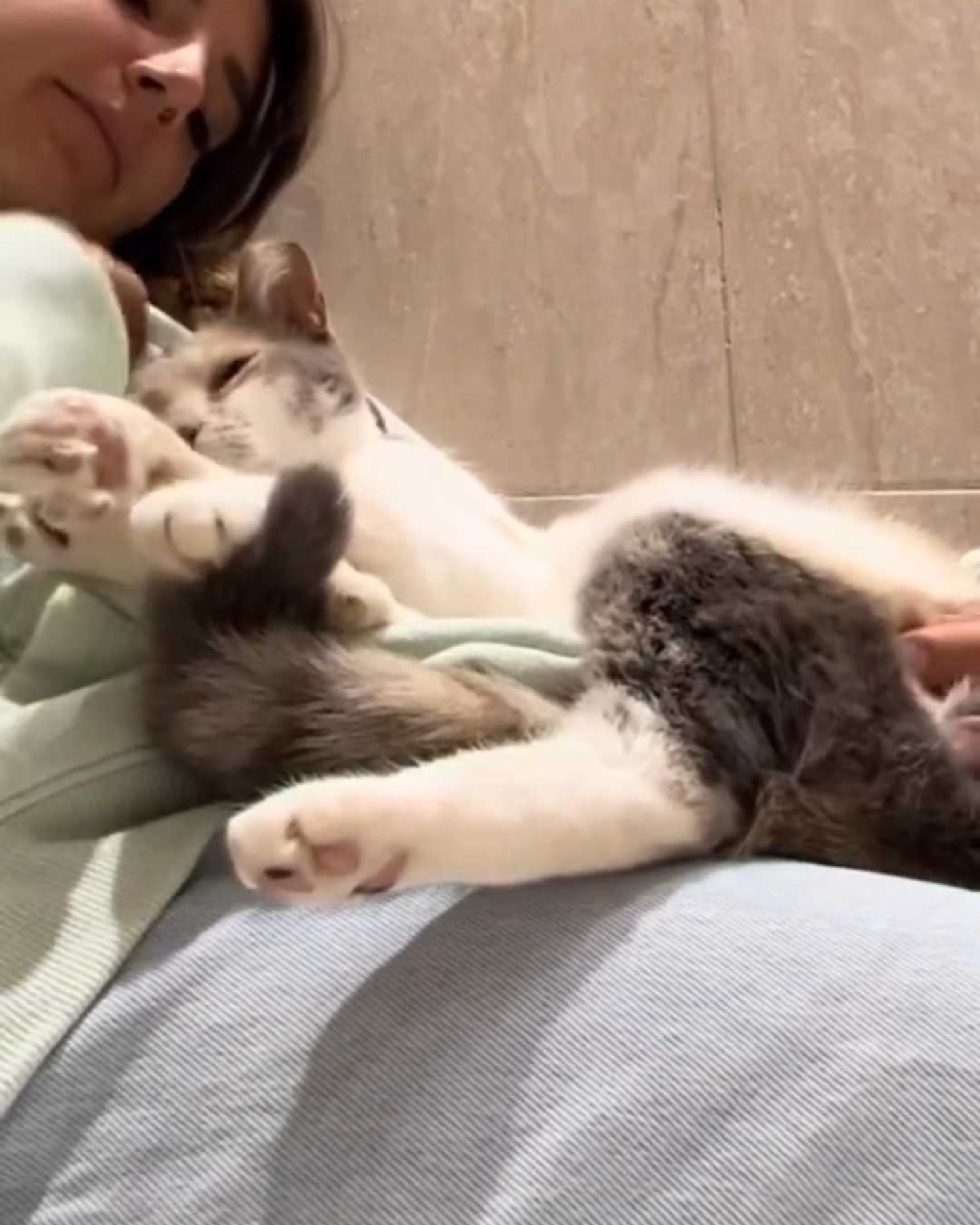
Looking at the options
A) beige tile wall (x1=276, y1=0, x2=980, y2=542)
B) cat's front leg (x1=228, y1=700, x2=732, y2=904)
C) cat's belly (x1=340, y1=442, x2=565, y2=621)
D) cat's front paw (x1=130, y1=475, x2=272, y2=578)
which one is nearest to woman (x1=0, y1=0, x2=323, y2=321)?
beige tile wall (x1=276, y1=0, x2=980, y2=542)

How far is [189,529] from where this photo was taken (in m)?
0.83

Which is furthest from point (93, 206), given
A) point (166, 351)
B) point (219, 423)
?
point (219, 423)

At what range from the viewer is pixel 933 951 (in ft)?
2.25

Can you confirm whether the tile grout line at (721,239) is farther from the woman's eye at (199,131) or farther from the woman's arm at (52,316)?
the woman's arm at (52,316)

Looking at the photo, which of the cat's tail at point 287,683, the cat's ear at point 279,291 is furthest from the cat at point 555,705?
the cat's ear at point 279,291

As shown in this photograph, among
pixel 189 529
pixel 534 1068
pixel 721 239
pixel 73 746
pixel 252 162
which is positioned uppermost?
pixel 252 162

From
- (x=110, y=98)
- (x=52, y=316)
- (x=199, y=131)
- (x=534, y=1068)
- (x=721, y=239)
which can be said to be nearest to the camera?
(x=534, y=1068)

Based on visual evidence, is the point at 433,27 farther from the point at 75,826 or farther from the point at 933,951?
the point at 933,951

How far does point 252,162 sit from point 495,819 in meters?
1.00

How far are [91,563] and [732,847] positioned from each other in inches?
15.3

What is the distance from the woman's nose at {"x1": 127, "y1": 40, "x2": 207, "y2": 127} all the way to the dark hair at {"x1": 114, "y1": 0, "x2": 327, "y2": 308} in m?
0.17

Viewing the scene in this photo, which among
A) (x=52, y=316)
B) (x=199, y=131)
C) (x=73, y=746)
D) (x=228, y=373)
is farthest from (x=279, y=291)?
(x=73, y=746)

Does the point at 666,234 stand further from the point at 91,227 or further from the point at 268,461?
the point at 268,461

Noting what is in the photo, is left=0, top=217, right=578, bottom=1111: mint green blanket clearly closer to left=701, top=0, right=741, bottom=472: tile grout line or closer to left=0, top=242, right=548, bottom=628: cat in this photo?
left=0, top=242, right=548, bottom=628: cat
